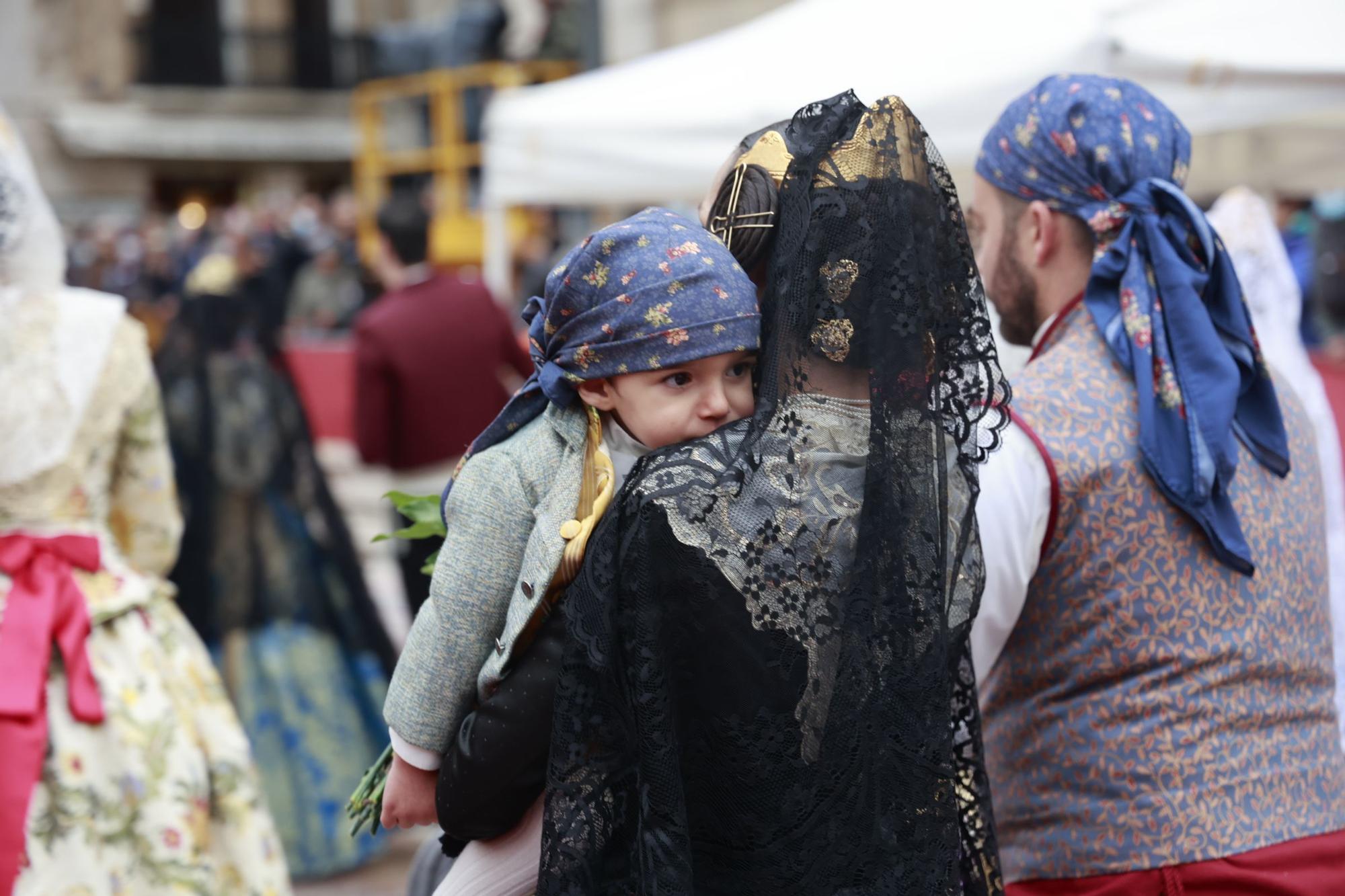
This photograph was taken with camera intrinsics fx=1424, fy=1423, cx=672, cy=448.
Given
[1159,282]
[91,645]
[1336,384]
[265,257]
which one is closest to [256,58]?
[265,257]

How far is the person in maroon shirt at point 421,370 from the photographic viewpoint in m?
5.16

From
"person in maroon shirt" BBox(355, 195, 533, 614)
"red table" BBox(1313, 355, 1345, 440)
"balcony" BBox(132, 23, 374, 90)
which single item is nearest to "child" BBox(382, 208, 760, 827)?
"person in maroon shirt" BBox(355, 195, 533, 614)

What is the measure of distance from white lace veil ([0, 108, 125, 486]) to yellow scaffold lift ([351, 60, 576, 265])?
21.7ft

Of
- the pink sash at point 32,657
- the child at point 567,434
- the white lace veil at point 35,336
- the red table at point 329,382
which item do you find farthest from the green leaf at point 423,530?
the red table at point 329,382

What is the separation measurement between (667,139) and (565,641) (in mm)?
3060

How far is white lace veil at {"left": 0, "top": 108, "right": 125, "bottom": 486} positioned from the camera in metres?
2.94

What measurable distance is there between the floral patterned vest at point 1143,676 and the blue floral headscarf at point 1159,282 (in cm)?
4

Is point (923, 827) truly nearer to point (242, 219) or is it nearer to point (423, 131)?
point (423, 131)

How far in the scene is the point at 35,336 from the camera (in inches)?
119

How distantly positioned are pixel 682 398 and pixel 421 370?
3708 mm

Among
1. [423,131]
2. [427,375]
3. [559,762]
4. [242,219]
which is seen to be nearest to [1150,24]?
[559,762]

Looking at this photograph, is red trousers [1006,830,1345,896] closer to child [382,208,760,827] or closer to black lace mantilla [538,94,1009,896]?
black lace mantilla [538,94,1009,896]

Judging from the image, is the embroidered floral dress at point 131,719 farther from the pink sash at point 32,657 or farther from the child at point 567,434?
the child at point 567,434

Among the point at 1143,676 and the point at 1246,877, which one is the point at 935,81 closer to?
the point at 1143,676
